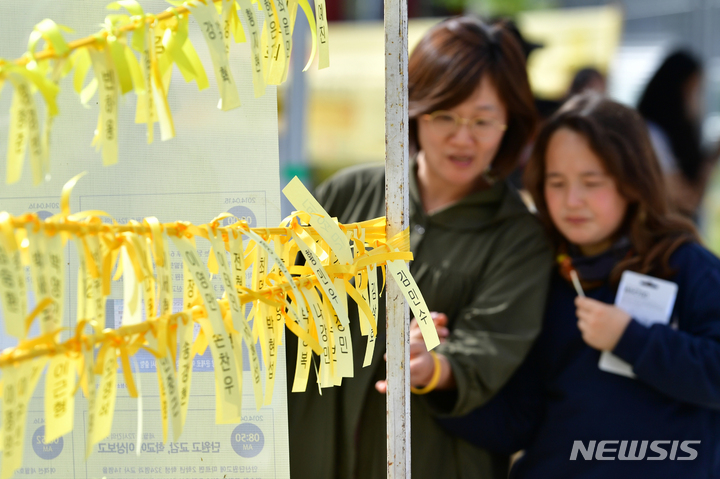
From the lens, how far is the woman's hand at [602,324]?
116 centimetres

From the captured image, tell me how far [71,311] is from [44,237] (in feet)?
0.97

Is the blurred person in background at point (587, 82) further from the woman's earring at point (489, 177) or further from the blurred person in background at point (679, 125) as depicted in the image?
the woman's earring at point (489, 177)

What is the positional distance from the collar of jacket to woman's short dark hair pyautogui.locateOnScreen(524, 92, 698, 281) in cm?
15

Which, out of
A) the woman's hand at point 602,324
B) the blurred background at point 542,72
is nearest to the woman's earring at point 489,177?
the woman's hand at point 602,324

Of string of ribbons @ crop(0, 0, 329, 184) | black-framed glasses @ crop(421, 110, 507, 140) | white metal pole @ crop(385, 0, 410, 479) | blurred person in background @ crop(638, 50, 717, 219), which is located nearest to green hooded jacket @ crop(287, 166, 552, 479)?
black-framed glasses @ crop(421, 110, 507, 140)

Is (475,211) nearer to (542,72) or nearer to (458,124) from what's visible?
(458,124)

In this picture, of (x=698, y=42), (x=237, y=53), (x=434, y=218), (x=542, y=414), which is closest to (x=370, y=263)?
(x=237, y=53)

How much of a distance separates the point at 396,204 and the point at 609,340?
68cm

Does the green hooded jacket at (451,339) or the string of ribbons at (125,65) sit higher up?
the string of ribbons at (125,65)

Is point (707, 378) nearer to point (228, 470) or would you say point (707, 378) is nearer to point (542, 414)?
point (542, 414)

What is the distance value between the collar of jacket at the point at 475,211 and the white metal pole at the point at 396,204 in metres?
0.57

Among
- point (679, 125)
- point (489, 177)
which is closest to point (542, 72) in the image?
point (679, 125)

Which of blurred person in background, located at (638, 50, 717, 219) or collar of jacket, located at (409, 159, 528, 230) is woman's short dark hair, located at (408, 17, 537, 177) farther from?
blurred person in background, located at (638, 50, 717, 219)

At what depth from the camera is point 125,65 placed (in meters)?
0.49
